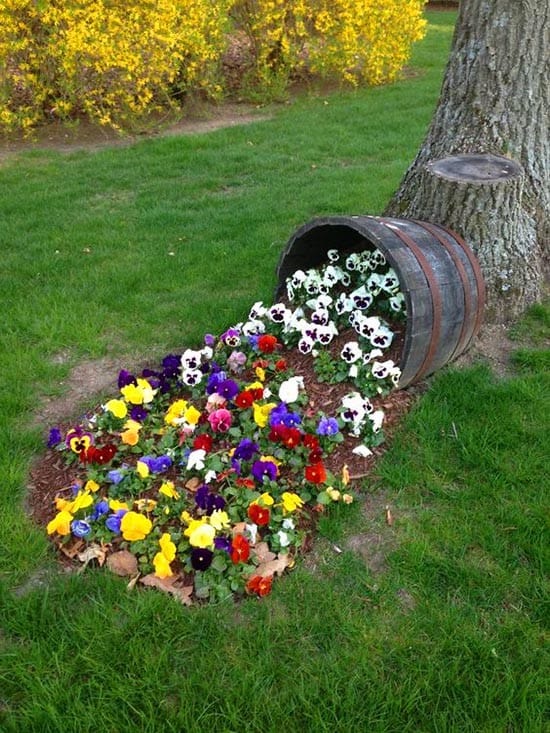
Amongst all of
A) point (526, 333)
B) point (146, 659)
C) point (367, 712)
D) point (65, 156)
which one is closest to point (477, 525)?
point (367, 712)

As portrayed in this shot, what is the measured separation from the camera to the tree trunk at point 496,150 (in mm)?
3836

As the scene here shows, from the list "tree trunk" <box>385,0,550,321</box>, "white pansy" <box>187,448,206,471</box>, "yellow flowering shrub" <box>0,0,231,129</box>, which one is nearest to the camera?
"white pansy" <box>187,448,206,471</box>

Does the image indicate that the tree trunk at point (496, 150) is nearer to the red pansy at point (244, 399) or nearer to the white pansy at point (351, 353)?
the white pansy at point (351, 353)

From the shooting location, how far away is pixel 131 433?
3203mm

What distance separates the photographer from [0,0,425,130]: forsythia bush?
8.41 metres

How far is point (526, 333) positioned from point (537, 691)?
242 centimetres

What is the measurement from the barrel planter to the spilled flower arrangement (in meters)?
0.20

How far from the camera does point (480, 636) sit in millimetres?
2344

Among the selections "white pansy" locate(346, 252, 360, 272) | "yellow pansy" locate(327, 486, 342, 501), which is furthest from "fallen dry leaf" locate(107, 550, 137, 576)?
"white pansy" locate(346, 252, 360, 272)

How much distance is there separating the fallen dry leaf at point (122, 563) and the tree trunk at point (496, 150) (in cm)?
254

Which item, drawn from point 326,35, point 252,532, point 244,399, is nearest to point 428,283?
point 244,399

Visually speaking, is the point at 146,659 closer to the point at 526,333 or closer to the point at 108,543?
the point at 108,543

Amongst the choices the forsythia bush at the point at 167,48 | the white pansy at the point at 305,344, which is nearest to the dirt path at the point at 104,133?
the forsythia bush at the point at 167,48

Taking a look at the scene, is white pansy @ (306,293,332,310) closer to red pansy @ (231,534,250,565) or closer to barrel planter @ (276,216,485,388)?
barrel planter @ (276,216,485,388)
